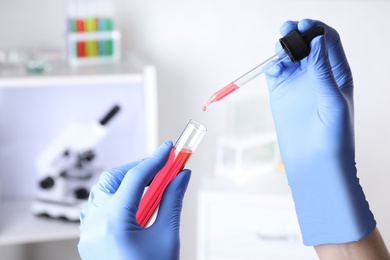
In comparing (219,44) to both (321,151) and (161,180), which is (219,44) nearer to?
(321,151)

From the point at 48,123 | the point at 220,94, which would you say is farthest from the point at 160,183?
the point at 48,123

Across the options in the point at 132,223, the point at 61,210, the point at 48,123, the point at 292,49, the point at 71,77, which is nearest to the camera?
the point at 132,223

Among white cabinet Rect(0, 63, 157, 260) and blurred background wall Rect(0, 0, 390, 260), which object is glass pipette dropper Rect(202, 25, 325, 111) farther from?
blurred background wall Rect(0, 0, 390, 260)

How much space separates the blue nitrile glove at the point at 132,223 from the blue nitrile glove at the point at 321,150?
281mm

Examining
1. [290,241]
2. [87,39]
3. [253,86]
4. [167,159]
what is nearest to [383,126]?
[253,86]

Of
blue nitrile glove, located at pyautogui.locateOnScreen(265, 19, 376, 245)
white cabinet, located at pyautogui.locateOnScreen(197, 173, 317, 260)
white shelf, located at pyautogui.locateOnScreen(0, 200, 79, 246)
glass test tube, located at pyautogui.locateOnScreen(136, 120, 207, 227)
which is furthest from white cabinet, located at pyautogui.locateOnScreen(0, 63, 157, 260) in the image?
glass test tube, located at pyautogui.locateOnScreen(136, 120, 207, 227)

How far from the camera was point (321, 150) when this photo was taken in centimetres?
117

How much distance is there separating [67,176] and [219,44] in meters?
0.75

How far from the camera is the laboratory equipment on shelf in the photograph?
193 centimetres

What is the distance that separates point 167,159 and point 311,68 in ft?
1.04

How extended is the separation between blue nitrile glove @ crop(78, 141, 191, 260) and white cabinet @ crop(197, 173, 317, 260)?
3.08 feet

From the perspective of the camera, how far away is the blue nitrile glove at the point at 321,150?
1.14 m

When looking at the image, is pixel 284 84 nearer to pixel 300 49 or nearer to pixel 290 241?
pixel 300 49

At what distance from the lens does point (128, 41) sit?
225 centimetres
